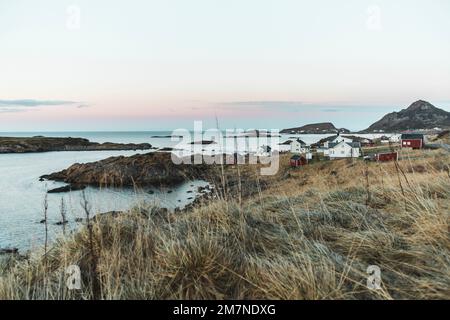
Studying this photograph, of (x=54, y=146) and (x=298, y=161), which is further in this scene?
(x=54, y=146)

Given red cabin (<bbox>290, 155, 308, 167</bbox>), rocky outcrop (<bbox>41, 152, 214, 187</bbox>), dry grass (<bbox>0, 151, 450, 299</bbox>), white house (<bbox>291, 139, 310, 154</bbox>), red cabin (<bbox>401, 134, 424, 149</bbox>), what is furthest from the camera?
white house (<bbox>291, 139, 310, 154</bbox>)

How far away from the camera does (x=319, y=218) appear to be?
504cm

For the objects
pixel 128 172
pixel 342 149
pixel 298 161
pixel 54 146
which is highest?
pixel 54 146

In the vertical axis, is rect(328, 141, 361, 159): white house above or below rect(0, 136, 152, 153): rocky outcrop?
below

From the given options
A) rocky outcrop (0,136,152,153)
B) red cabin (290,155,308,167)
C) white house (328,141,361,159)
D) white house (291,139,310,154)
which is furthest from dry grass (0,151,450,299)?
rocky outcrop (0,136,152,153)

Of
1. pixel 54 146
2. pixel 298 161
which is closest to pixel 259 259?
pixel 298 161

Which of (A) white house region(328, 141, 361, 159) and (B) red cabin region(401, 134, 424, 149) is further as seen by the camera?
(A) white house region(328, 141, 361, 159)

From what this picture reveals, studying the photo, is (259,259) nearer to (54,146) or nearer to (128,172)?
(128,172)

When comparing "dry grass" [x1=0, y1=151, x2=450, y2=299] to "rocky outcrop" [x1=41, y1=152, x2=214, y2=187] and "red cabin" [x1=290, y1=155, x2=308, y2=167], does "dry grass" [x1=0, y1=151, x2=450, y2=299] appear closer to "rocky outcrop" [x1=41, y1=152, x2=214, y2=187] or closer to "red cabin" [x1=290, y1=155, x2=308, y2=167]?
"rocky outcrop" [x1=41, y1=152, x2=214, y2=187]

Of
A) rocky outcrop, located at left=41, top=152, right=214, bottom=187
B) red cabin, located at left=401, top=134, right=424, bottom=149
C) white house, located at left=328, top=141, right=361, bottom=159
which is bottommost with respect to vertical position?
rocky outcrop, located at left=41, top=152, right=214, bottom=187

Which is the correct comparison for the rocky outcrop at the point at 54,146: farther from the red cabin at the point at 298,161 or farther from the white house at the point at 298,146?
the red cabin at the point at 298,161

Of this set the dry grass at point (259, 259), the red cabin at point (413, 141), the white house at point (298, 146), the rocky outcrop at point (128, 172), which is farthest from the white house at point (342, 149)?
the dry grass at point (259, 259)
